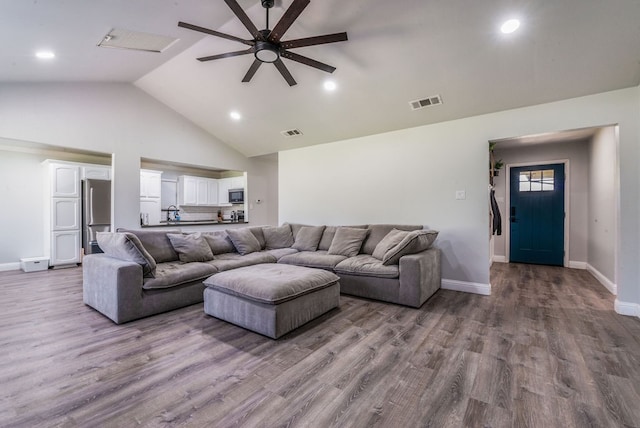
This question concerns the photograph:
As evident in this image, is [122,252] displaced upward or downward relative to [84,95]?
downward

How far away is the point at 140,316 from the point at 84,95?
3893 mm

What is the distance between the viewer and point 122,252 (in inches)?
118

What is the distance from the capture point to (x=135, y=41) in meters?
3.46

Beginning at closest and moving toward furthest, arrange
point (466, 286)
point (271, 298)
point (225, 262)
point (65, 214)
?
1. point (271, 298)
2. point (225, 262)
3. point (466, 286)
4. point (65, 214)

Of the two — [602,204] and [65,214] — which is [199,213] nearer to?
[65,214]

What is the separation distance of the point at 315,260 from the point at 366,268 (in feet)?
2.71

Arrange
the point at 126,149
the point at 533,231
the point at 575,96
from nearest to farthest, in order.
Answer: the point at 575,96
the point at 126,149
the point at 533,231

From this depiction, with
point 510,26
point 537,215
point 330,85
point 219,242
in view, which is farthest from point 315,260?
point 537,215

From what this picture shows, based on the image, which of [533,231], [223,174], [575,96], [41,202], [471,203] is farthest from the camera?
[223,174]

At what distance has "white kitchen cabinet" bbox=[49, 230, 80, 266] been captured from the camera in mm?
5305

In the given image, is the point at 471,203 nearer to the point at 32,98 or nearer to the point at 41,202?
the point at 32,98

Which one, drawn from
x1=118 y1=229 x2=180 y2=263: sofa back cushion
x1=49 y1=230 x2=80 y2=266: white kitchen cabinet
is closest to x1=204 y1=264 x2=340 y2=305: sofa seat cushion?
x1=118 y1=229 x2=180 y2=263: sofa back cushion

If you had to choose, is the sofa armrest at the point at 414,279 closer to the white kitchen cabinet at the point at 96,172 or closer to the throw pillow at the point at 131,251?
the throw pillow at the point at 131,251

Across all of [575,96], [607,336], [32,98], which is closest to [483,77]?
[575,96]
